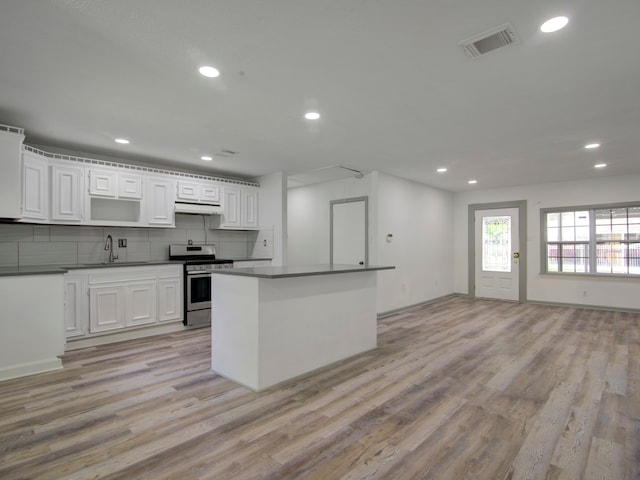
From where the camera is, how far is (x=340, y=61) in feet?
7.78

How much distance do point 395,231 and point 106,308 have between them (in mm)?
4630

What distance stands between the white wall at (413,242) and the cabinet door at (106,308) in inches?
152

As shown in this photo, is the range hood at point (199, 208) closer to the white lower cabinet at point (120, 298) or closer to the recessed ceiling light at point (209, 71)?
the white lower cabinet at point (120, 298)

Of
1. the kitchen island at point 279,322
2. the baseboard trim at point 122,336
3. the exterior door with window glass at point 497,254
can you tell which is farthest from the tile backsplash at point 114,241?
the exterior door with window glass at point 497,254

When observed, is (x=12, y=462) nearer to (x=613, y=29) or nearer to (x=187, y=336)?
(x=187, y=336)

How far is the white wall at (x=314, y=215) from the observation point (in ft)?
20.8

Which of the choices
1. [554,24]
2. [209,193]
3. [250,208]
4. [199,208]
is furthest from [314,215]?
[554,24]

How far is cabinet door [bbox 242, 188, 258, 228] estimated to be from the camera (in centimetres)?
596

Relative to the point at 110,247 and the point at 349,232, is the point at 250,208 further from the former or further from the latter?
the point at 110,247

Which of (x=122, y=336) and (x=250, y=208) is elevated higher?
(x=250, y=208)

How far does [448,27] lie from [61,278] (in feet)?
13.3

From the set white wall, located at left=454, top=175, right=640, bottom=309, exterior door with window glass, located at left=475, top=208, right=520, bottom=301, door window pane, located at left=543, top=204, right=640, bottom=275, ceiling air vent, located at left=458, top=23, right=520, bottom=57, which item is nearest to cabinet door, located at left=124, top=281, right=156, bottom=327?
ceiling air vent, located at left=458, top=23, right=520, bottom=57

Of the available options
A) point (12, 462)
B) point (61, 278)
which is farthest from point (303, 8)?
point (61, 278)

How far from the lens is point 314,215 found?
7.02 m
